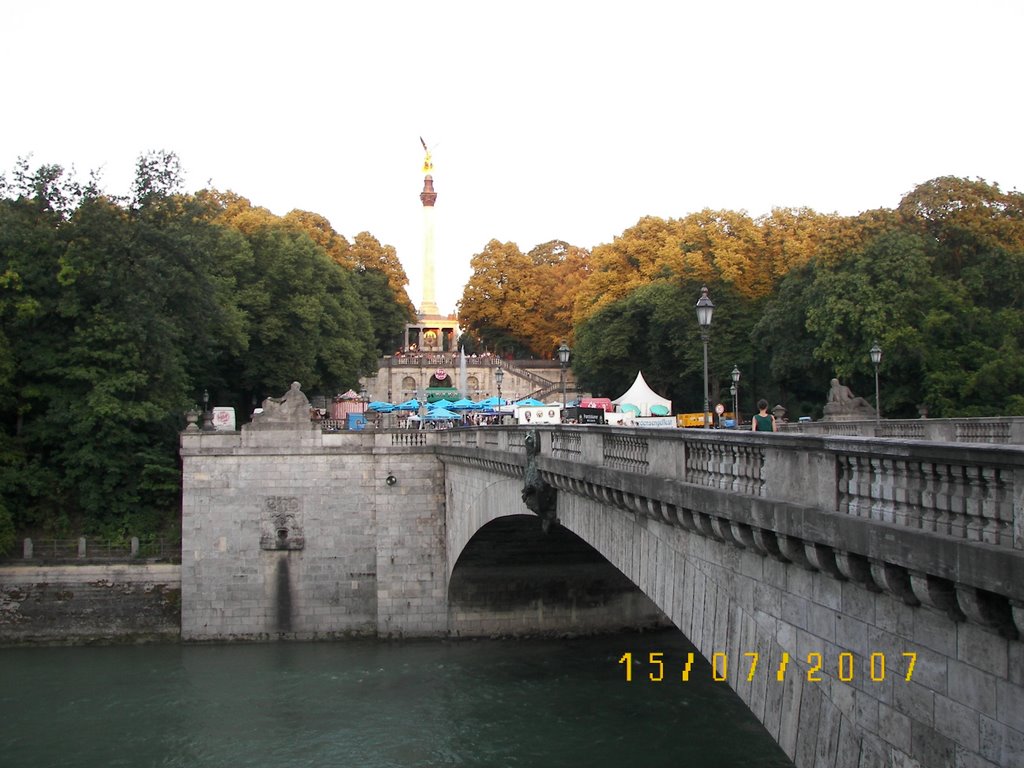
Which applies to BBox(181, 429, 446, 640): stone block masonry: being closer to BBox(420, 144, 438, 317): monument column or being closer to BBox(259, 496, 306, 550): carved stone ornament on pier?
BBox(259, 496, 306, 550): carved stone ornament on pier

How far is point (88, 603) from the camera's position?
32812 millimetres

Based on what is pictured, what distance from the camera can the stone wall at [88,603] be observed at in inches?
1284

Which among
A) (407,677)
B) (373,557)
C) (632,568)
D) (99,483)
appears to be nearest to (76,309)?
(99,483)

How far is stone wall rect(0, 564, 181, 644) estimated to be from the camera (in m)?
32.6

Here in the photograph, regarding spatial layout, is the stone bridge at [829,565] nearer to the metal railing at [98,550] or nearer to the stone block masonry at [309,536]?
the stone block masonry at [309,536]

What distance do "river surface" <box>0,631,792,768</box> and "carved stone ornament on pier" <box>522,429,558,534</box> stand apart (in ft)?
19.6

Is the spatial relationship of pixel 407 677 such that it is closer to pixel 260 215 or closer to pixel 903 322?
pixel 903 322

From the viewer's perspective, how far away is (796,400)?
174 feet

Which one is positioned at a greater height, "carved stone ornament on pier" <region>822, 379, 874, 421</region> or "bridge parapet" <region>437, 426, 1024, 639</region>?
"carved stone ornament on pier" <region>822, 379, 874, 421</region>

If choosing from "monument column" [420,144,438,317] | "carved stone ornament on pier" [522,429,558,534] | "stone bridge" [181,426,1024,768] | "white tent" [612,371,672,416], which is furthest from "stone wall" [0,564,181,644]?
"monument column" [420,144,438,317]

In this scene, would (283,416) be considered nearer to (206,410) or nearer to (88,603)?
(88,603)

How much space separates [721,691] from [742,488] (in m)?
16.9

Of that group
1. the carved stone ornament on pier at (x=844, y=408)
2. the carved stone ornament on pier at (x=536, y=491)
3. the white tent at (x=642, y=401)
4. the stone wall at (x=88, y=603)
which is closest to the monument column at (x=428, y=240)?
the white tent at (x=642, y=401)

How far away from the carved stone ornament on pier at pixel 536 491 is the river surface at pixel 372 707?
19.6 ft
